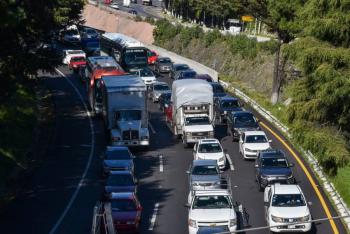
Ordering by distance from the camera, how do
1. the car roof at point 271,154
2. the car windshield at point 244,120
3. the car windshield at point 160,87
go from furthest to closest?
the car windshield at point 160,87, the car windshield at point 244,120, the car roof at point 271,154

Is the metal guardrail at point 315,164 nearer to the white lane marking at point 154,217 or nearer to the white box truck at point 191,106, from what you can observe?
the white box truck at point 191,106

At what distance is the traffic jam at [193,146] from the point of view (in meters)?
33.3

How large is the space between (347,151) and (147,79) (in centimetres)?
4129

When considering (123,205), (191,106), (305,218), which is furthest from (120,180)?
(191,106)

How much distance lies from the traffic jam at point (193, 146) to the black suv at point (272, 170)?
0.05 meters

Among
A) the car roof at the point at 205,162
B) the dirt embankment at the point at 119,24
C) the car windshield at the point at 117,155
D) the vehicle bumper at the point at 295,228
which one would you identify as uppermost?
the car roof at the point at 205,162

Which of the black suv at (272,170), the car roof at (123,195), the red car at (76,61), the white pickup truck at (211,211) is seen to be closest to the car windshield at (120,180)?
the car roof at (123,195)

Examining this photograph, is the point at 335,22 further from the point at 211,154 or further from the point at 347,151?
the point at 211,154

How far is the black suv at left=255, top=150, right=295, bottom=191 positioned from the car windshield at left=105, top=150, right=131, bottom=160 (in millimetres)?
7256

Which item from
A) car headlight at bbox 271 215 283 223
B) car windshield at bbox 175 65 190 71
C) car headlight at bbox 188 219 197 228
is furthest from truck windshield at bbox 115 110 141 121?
car windshield at bbox 175 65 190 71

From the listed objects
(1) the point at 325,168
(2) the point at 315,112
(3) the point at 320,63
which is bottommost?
(1) the point at 325,168

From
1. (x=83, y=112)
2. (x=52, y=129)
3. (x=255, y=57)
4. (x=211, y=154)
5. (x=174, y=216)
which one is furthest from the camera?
(x=255, y=57)

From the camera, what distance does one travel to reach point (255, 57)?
8350 cm

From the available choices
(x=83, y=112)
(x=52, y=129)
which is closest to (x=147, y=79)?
(x=83, y=112)
